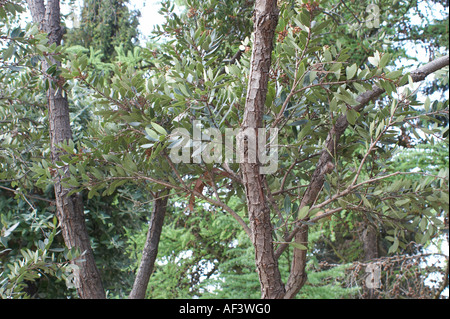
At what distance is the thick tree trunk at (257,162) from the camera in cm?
99

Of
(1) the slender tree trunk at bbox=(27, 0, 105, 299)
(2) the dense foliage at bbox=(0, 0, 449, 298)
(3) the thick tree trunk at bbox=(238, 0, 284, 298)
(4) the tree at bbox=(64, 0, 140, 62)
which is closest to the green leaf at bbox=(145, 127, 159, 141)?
(2) the dense foliage at bbox=(0, 0, 449, 298)

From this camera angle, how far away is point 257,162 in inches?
42.3

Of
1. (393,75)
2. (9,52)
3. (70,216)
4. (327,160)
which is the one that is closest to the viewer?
(393,75)

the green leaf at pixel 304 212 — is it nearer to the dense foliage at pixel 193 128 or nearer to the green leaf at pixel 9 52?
the dense foliage at pixel 193 128

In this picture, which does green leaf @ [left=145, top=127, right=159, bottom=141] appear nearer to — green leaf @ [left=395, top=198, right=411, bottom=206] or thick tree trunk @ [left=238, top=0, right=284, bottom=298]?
thick tree trunk @ [left=238, top=0, right=284, bottom=298]

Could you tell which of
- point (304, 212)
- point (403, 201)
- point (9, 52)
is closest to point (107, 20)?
point (9, 52)

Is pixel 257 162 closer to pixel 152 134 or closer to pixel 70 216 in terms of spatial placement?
pixel 152 134

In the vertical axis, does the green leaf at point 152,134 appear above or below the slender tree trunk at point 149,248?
above

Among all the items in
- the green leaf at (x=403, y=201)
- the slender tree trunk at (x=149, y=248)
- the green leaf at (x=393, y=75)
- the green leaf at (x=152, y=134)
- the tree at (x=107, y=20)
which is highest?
the tree at (x=107, y=20)

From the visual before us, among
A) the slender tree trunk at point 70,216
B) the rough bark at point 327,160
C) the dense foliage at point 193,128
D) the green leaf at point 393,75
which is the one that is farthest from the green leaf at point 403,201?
the slender tree trunk at point 70,216

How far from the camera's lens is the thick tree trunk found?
0.99 meters

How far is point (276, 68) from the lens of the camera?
4.14ft
